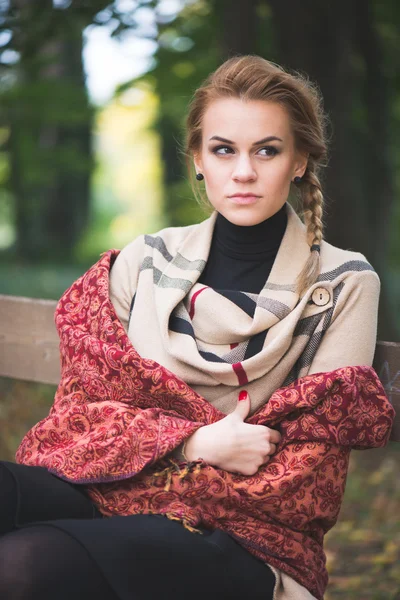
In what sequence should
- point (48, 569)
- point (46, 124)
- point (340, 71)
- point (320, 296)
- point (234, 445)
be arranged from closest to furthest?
point (48, 569), point (234, 445), point (320, 296), point (340, 71), point (46, 124)

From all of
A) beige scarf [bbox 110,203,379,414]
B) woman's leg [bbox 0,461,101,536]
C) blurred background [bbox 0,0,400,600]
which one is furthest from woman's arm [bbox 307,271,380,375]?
blurred background [bbox 0,0,400,600]

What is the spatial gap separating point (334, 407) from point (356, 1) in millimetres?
3763

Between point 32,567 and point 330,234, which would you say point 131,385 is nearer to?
point 32,567

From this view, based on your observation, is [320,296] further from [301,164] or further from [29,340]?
[29,340]

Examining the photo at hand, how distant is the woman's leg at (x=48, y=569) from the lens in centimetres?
195

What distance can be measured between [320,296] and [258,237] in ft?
1.11

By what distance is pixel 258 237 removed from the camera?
8.78 feet

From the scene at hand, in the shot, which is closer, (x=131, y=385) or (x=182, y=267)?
(x=131, y=385)

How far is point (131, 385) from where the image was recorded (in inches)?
98.8

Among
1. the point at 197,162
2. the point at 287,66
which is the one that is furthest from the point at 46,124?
the point at 197,162

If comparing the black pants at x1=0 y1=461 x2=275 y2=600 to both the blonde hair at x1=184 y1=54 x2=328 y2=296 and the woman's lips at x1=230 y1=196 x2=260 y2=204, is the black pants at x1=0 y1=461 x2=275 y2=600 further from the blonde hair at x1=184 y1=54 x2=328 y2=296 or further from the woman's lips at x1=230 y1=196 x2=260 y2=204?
the woman's lips at x1=230 y1=196 x2=260 y2=204

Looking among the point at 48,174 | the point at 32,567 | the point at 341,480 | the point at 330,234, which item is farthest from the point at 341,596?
the point at 48,174

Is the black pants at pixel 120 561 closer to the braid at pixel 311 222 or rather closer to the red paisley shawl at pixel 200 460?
the red paisley shawl at pixel 200 460

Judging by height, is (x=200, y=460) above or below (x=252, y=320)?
below
